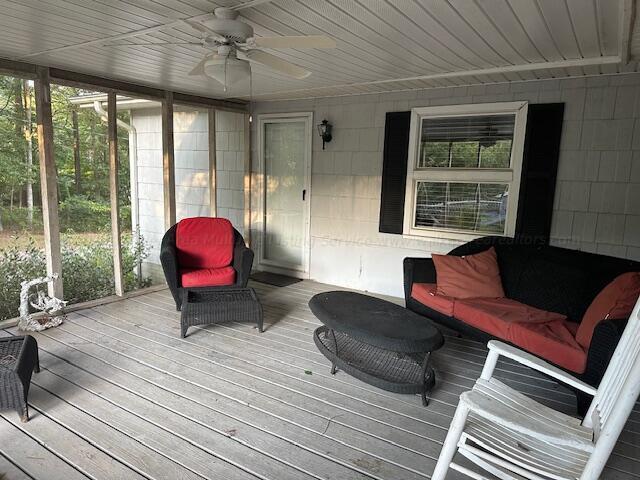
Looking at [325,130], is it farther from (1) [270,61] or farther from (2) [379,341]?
(2) [379,341]

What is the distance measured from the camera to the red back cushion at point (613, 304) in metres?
2.55

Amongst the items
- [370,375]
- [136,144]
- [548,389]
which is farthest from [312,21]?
[136,144]

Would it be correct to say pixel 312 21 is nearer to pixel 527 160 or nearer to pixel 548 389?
pixel 527 160

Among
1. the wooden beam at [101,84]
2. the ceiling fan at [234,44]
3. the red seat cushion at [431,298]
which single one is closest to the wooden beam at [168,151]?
the wooden beam at [101,84]

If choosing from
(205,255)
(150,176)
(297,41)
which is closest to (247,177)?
(150,176)

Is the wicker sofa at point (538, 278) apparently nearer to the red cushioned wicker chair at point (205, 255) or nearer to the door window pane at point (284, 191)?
the red cushioned wicker chair at point (205, 255)

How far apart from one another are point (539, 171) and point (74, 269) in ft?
16.7

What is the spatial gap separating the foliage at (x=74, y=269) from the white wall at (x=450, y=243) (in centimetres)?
205

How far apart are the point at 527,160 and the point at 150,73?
383 centimetres

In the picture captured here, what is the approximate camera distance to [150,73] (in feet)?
13.1

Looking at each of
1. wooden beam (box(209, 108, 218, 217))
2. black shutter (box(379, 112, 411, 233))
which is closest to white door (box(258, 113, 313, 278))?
wooden beam (box(209, 108, 218, 217))

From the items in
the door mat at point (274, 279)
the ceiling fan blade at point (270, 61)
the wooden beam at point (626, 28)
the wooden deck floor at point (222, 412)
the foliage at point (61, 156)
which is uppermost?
the wooden beam at point (626, 28)

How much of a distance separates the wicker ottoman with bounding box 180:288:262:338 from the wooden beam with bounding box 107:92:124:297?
1327 mm

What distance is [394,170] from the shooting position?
484 cm
